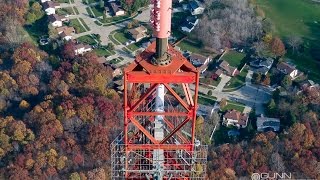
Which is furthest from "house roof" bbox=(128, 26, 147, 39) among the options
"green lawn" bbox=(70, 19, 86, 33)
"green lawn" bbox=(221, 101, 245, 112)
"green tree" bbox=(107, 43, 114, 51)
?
"green lawn" bbox=(221, 101, 245, 112)

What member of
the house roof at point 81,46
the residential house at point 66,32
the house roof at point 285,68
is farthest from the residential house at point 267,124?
the residential house at point 66,32

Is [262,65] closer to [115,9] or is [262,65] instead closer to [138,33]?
[138,33]

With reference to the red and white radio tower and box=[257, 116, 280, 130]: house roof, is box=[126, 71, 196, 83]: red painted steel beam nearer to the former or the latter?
the red and white radio tower

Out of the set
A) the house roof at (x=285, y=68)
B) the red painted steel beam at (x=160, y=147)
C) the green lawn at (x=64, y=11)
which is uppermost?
the red painted steel beam at (x=160, y=147)

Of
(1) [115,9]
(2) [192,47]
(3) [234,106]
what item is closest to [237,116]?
(3) [234,106]

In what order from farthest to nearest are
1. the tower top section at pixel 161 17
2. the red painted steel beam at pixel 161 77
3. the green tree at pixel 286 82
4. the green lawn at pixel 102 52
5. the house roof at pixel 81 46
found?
the green lawn at pixel 102 52 → the house roof at pixel 81 46 → the green tree at pixel 286 82 → the red painted steel beam at pixel 161 77 → the tower top section at pixel 161 17

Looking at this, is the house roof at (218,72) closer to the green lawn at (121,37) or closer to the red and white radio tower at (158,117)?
the green lawn at (121,37)
